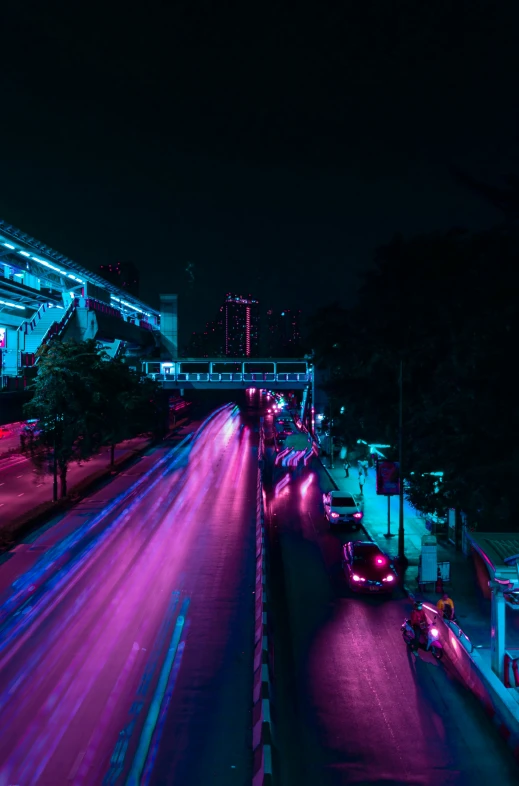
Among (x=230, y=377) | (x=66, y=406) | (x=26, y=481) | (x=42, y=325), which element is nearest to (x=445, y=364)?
(x=66, y=406)

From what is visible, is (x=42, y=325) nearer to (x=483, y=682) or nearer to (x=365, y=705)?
(x=365, y=705)

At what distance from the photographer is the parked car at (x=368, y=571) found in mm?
16875

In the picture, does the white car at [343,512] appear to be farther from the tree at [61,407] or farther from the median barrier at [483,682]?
the tree at [61,407]

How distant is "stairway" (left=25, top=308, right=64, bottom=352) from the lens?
4278 centimetres

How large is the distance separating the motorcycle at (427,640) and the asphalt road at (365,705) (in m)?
0.21

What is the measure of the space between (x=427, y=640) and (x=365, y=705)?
3.04 meters

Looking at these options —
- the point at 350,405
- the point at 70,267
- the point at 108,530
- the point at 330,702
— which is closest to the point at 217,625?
the point at 330,702

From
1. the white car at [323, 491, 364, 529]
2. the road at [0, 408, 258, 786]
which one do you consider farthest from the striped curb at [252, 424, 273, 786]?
the white car at [323, 491, 364, 529]

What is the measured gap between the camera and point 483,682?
11156 millimetres

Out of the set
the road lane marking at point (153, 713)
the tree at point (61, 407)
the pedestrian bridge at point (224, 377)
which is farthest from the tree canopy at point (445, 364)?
the pedestrian bridge at point (224, 377)

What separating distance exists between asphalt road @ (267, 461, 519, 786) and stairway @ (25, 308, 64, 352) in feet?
103

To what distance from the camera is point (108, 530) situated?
2369 centimetres

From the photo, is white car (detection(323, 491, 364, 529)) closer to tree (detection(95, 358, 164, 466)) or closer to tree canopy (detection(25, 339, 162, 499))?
tree canopy (detection(25, 339, 162, 499))

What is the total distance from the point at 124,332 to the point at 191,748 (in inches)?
1995
